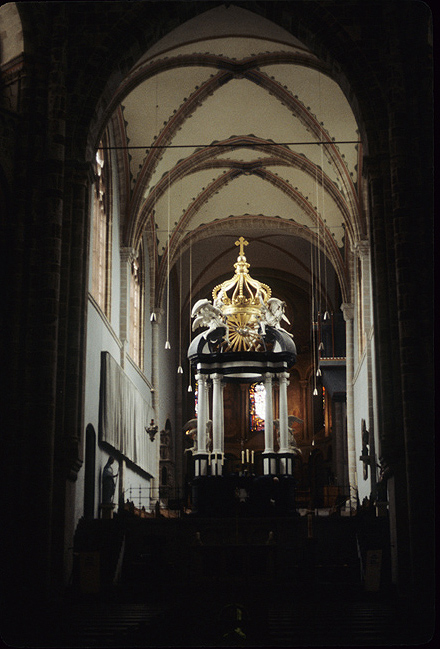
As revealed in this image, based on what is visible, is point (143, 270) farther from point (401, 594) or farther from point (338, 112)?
point (401, 594)

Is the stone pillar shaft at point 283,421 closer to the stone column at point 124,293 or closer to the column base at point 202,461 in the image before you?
the column base at point 202,461

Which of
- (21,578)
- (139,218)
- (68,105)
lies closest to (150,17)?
(68,105)

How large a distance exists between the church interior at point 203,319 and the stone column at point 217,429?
58mm

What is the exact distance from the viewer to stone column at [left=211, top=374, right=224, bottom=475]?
21188mm

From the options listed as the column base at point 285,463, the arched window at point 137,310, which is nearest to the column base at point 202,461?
the column base at point 285,463

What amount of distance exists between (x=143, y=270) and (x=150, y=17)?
1164 centimetres

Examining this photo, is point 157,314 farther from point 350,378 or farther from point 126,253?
point 350,378

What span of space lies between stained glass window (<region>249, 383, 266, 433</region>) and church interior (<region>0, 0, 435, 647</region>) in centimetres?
983

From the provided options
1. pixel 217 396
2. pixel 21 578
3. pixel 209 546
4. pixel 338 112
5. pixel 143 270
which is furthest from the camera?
pixel 143 270

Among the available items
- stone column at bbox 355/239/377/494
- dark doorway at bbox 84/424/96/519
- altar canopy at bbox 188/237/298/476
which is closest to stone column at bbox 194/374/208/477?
altar canopy at bbox 188/237/298/476

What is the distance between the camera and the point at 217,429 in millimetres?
21719

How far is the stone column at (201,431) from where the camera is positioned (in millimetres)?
21438

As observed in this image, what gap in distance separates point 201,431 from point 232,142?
7.67m

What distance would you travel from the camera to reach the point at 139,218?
74.5 feet
